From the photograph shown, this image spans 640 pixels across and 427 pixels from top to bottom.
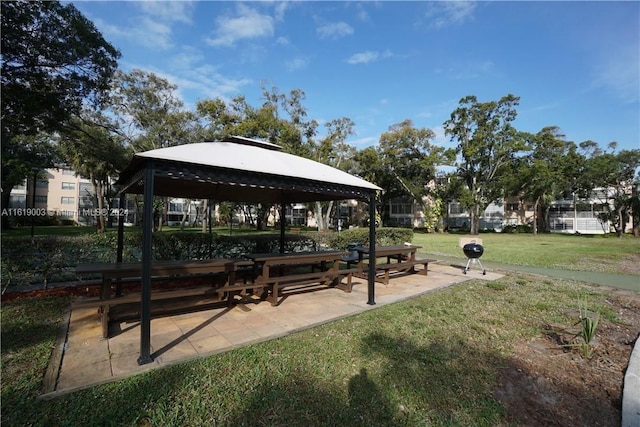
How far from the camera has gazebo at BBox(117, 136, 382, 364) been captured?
326 cm

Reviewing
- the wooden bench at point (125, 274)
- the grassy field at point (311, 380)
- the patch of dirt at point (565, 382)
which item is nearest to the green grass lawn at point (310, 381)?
the grassy field at point (311, 380)

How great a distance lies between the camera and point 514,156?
34250mm

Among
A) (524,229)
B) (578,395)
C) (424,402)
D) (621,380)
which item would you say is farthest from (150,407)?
(524,229)

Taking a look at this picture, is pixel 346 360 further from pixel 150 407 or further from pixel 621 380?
pixel 621 380

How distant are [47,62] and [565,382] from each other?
45.0 ft

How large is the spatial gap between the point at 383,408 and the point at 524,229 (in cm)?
4340

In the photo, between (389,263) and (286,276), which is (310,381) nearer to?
(286,276)

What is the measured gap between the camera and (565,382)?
3244mm

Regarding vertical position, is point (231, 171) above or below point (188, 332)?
above

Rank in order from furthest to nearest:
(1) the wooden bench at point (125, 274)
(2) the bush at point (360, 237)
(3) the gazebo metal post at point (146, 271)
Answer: (2) the bush at point (360, 237) → (1) the wooden bench at point (125, 274) → (3) the gazebo metal post at point (146, 271)

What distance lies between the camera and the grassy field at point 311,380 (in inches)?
96.8

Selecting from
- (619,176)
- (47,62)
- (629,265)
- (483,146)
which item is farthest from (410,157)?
(47,62)

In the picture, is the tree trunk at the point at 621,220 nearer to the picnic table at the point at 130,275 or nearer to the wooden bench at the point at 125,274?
the picnic table at the point at 130,275

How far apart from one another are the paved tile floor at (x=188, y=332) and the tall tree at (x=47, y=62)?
27.5 feet
